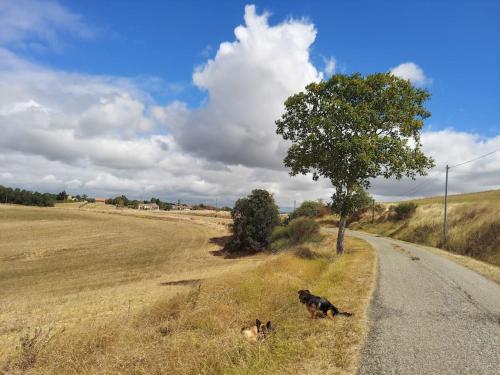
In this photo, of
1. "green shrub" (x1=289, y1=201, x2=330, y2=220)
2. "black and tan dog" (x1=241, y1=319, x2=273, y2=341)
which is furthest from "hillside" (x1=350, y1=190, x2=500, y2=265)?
"black and tan dog" (x1=241, y1=319, x2=273, y2=341)

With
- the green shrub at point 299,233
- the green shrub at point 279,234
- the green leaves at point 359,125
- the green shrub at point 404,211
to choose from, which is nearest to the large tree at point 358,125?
the green leaves at point 359,125

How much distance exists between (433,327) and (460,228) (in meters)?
34.8

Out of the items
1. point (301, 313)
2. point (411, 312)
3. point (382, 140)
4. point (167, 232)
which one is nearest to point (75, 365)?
point (301, 313)

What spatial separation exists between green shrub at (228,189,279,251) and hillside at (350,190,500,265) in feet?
61.2

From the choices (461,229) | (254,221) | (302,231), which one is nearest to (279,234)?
(254,221)

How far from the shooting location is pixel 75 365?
835cm

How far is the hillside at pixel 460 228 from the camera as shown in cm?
3113

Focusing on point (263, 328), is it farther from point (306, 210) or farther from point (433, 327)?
point (306, 210)

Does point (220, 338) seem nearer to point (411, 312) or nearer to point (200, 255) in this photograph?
point (411, 312)

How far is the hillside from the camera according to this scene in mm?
31133

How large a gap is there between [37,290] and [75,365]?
27.4m

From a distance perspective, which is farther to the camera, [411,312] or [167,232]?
[167,232]

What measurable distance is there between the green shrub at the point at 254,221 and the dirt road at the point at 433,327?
1678 inches

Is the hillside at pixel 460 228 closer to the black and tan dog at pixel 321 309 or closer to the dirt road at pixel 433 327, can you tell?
the dirt road at pixel 433 327
